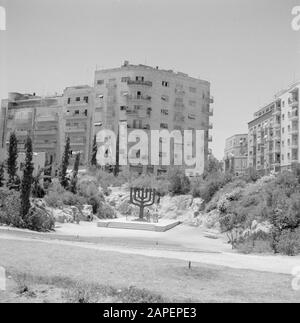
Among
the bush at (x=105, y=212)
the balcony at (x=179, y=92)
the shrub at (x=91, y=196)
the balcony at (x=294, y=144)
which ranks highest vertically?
the balcony at (x=179, y=92)

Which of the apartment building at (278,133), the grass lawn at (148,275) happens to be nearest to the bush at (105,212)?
the grass lawn at (148,275)

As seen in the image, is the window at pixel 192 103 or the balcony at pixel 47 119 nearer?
the window at pixel 192 103

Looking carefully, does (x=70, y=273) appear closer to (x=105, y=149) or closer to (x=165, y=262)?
(x=165, y=262)

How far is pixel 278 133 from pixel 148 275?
7643 cm

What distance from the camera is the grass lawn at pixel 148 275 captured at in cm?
841

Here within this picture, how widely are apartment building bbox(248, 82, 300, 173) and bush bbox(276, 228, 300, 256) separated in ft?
167

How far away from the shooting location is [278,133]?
3221 inches

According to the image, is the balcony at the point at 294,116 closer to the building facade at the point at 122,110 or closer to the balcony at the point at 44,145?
the building facade at the point at 122,110

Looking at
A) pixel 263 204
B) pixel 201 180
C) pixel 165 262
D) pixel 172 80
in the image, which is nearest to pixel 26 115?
pixel 172 80

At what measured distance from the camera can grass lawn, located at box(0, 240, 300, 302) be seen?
8.41 m

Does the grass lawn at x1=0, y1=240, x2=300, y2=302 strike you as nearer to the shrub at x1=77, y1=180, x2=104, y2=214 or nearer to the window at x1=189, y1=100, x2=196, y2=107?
the shrub at x1=77, y1=180, x2=104, y2=214

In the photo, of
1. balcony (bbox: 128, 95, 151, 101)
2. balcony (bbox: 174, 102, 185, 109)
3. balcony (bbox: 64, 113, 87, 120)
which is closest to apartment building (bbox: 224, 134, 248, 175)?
balcony (bbox: 174, 102, 185, 109)

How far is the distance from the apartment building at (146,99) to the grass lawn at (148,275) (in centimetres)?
6100

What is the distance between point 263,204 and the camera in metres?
27.9
